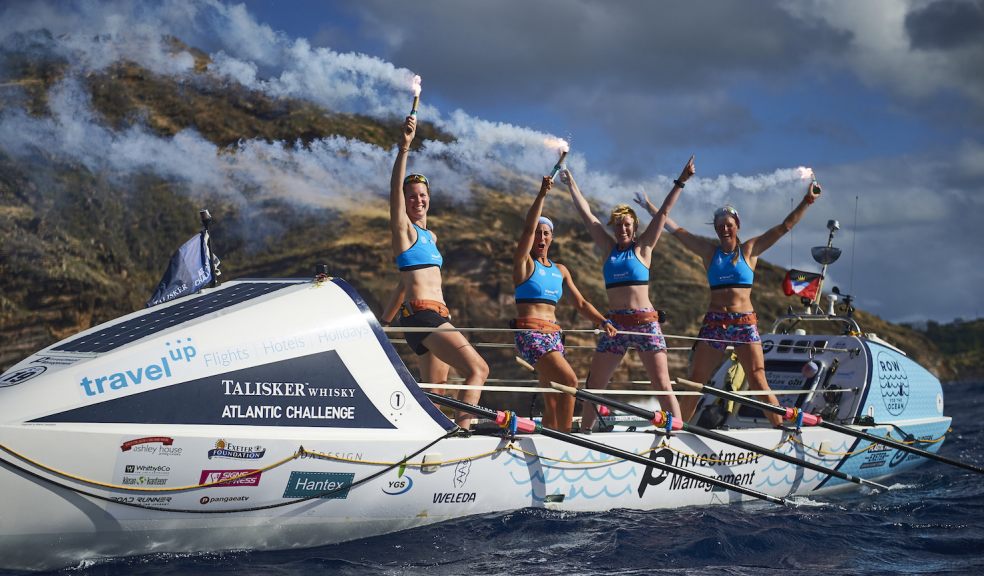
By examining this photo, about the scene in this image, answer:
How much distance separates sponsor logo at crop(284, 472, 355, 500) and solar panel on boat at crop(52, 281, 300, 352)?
124cm

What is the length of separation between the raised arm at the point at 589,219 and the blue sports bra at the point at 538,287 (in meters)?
0.83

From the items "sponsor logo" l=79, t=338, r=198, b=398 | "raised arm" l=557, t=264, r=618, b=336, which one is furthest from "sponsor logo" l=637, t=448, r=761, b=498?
"sponsor logo" l=79, t=338, r=198, b=398

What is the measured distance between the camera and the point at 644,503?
7758 millimetres

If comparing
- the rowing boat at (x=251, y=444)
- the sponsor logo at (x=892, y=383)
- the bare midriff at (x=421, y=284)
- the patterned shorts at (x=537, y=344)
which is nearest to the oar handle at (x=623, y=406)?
the rowing boat at (x=251, y=444)

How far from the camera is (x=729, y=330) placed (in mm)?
9227

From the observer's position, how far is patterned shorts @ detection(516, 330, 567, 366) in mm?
7539

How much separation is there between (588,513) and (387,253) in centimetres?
2386

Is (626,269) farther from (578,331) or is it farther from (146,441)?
(146,441)

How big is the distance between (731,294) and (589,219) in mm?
1814

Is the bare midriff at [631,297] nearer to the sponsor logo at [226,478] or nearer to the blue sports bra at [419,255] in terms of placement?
the blue sports bra at [419,255]

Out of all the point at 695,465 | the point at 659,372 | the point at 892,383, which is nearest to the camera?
the point at 695,465

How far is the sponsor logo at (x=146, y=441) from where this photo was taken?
529 cm

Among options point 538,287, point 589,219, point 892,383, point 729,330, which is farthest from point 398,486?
point 892,383

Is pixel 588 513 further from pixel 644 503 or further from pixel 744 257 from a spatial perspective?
pixel 744 257
